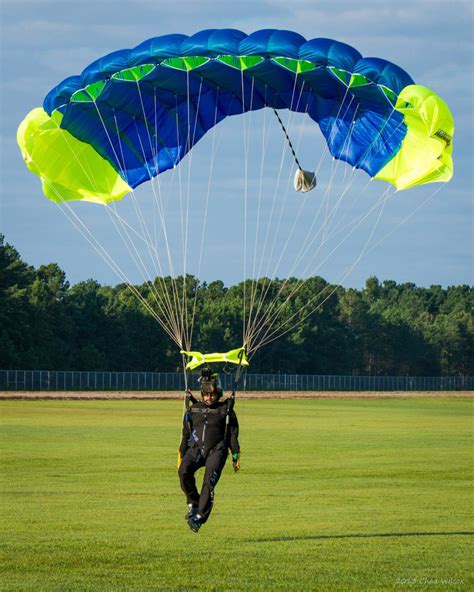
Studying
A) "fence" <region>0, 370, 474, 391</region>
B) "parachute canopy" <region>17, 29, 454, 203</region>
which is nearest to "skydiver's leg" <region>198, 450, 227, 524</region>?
"parachute canopy" <region>17, 29, 454, 203</region>

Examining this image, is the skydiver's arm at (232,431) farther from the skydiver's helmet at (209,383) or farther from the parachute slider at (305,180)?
the parachute slider at (305,180)

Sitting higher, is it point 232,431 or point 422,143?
point 422,143

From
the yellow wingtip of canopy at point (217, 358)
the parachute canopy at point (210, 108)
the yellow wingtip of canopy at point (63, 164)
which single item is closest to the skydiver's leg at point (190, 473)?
the yellow wingtip of canopy at point (217, 358)

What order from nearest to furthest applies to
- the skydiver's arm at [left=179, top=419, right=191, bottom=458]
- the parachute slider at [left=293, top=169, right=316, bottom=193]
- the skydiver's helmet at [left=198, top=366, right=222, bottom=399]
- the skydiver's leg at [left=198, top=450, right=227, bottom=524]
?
the skydiver's leg at [left=198, top=450, right=227, bottom=524] < the skydiver's helmet at [left=198, top=366, right=222, bottom=399] < the skydiver's arm at [left=179, top=419, right=191, bottom=458] < the parachute slider at [left=293, top=169, right=316, bottom=193]

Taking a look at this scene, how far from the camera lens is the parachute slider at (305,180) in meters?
19.6

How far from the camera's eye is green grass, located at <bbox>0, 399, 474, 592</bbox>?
1341 cm

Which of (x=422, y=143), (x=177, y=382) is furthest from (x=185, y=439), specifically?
(x=177, y=382)

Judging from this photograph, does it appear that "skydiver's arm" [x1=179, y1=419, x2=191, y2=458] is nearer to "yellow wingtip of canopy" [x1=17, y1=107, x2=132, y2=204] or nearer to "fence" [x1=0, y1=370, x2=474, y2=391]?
"yellow wingtip of canopy" [x1=17, y1=107, x2=132, y2=204]

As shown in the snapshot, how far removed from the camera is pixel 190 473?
15523 mm

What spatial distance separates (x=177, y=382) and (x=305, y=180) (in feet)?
269

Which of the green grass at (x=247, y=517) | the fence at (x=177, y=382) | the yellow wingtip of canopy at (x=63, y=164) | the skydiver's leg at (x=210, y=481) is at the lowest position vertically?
the fence at (x=177, y=382)

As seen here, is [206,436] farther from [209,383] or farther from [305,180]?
[305,180]

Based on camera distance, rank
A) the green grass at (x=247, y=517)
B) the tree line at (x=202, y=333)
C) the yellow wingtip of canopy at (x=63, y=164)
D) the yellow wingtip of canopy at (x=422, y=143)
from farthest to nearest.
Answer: the tree line at (x=202, y=333) < the yellow wingtip of canopy at (x=63, y=164) < the yellow wingtip of canopy at (x=422, y=143) < the green grass at (x=247, y=517)

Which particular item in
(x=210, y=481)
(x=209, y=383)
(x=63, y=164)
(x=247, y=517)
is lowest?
(x=247, y=517)
